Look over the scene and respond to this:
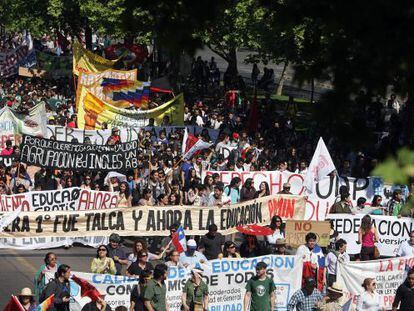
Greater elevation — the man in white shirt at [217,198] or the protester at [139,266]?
the man in white shirt at [217,198]

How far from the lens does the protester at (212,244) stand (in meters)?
17.1

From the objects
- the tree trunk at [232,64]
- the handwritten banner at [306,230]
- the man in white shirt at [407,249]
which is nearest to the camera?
the man in white shirt at [407,249]

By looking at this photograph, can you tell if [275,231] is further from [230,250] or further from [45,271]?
[45,271]

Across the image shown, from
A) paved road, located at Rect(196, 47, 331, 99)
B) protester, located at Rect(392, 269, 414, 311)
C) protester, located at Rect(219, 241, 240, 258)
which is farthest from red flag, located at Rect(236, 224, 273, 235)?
paved road, located at Rect(196, 47, 331, 99)

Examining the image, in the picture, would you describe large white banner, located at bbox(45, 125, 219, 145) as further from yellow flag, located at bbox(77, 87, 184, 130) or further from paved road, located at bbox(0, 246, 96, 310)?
paved road, located at bbox(0, 246, 96, 310)

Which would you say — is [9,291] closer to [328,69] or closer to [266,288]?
[266,288]

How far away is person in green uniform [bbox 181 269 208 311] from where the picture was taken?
1479cm

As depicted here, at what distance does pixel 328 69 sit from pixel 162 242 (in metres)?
11.0

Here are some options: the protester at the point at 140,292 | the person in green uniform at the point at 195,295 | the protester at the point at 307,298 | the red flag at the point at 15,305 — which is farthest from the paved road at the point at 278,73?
the red flag at the point at 15,305

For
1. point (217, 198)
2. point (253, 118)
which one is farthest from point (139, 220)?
point (253, 118)

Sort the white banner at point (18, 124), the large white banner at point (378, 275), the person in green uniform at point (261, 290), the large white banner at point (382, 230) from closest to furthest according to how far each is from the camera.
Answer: the person in green uniform at point (261, 290) → the large white banner at point (378, 275) → the large white banner at point (382, 230) → the white banner at point (18, 124)

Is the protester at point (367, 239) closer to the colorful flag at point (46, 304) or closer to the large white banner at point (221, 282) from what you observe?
the large white banner at point (221, 282)

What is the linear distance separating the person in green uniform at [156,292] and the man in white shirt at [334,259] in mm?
3127

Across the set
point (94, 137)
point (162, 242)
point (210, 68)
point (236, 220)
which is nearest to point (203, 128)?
point (94, 137)
